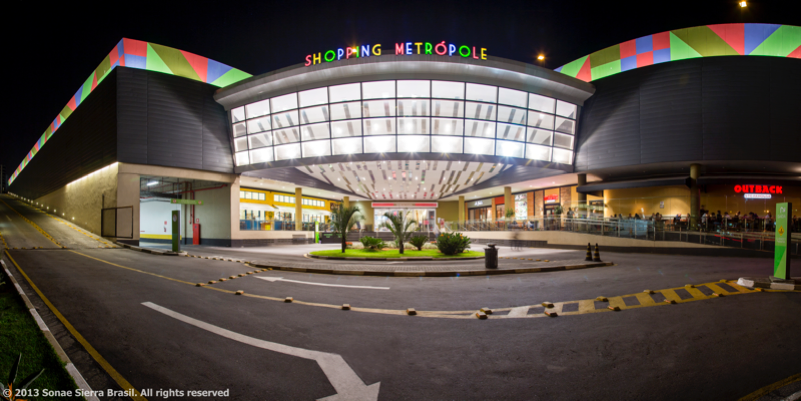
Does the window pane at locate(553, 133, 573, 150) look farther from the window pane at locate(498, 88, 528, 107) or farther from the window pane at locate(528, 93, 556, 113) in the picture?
the window pane at locate(498, 88, 528, 107)

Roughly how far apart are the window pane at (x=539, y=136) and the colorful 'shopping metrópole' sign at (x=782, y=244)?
1983 cm

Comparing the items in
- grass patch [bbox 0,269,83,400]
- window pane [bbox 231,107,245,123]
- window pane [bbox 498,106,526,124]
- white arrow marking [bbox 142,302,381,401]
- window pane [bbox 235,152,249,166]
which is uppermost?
window pane [bbox 231,107,245,123]

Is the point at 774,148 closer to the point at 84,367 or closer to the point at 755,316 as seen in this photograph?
the point at 755,316

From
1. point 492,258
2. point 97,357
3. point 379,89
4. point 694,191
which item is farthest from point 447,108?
point 97,357

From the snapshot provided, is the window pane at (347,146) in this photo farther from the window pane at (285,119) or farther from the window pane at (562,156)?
→ the window pane at (562,156)

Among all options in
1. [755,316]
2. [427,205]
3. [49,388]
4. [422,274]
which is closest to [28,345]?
[49,388]

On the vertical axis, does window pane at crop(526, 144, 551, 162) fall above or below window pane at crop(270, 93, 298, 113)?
below

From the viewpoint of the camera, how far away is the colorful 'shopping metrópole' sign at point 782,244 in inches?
329

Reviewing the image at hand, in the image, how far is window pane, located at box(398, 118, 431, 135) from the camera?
86.6ft

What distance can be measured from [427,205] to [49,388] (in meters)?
48.0

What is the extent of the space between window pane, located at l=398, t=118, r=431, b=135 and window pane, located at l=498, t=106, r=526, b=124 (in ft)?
19.2

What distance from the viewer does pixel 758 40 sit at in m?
23.9

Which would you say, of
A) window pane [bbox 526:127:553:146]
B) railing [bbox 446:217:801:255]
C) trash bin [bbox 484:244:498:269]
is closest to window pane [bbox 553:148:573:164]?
window pane [bbox 526:127:553:146]

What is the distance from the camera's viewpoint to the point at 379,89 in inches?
1006
